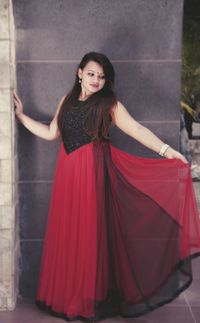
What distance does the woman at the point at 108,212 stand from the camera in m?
3.62

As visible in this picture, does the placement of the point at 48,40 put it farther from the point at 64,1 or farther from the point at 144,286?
the point at 144,286

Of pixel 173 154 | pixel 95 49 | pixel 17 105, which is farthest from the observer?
pixel 95 49

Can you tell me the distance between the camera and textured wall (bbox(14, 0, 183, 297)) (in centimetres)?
385

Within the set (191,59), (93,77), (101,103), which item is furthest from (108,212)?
(191,59)

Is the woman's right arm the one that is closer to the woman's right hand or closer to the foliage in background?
the woman's right hand

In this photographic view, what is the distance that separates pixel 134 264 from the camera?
371 cm

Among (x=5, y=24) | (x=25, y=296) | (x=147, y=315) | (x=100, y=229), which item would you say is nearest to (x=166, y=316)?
(x=147, y=315)

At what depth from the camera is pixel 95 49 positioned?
12.8 ft

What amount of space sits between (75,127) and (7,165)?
0.53 m

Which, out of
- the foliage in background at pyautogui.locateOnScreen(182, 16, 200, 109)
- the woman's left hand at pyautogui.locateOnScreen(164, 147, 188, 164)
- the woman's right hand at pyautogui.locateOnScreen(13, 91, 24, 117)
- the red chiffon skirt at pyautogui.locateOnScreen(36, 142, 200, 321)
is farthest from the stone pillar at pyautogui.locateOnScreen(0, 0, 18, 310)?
the foliage in background at pyautogui.locateOnScreen(182, 16, 200, 109)

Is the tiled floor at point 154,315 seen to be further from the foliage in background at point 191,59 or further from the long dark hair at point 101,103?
the foliage in background at point 191,59

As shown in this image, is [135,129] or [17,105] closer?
[135,129]

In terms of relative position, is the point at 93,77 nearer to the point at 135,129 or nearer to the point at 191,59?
the point at 135,129

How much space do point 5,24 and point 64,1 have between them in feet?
1.63
